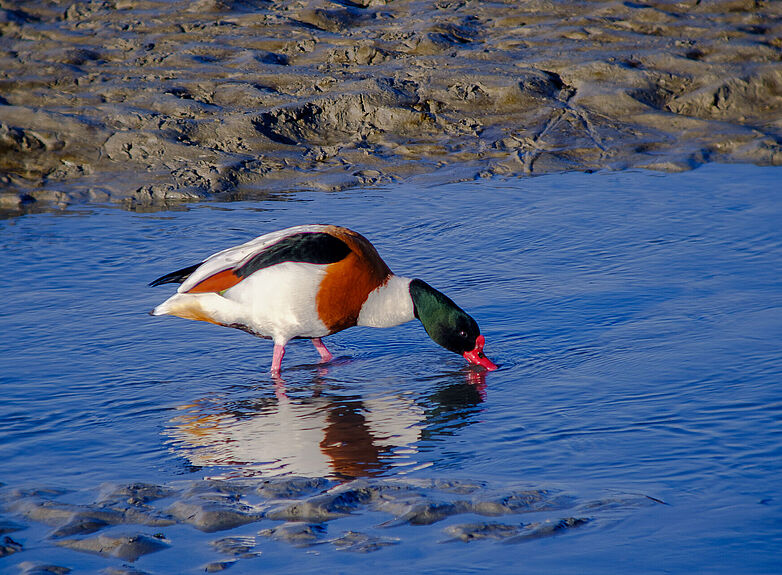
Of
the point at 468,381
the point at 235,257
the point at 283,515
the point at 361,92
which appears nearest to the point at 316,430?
the point at 468,381

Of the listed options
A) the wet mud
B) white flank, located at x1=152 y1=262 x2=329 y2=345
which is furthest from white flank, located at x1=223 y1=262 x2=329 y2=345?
the wet mud

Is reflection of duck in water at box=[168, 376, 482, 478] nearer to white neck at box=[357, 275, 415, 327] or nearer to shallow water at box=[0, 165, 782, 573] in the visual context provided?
shallow water at box=[0, 165, 782, 573]

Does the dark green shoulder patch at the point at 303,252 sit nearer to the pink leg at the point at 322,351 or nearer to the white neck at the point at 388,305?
the white neck at the point at 388,305

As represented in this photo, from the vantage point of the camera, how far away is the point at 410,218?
28.1 feet

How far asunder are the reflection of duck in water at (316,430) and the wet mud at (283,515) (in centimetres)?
34

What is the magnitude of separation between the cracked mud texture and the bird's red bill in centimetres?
408

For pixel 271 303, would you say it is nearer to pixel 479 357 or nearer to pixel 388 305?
pixel 388 305

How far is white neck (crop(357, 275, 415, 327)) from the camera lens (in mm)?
5844

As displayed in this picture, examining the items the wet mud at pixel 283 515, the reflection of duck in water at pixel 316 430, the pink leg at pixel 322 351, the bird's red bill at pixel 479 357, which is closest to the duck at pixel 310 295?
the bird's red bill at pixel 479 357

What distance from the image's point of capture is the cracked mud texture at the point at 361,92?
9.78 metres

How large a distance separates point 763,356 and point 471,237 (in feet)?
10.1

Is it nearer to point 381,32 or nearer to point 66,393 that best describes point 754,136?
point 381,32

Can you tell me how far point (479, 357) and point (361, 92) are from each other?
563cm

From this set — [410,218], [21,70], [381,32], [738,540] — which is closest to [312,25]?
[381,32]
